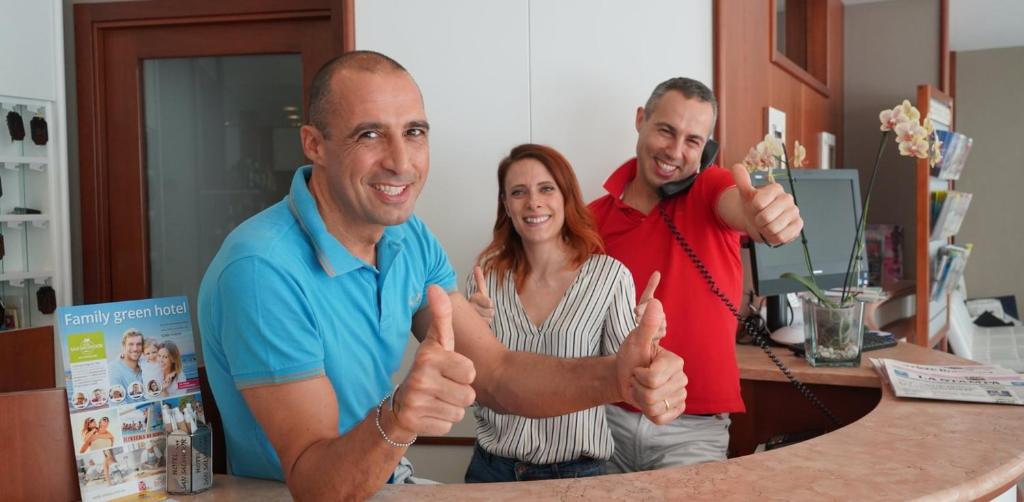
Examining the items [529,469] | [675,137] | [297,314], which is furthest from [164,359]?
[675,137]

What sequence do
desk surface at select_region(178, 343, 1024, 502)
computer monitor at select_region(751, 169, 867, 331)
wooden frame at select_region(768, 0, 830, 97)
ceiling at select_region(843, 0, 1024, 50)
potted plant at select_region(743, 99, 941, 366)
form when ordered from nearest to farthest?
desk surface at select_region(178, 343, 1024, 502), potted plant at select_region(743, 99, 941, 366), computer monitor at select_region(751, 169, 867, 331), wooden frame at select_region(768, 0, 830, 97), ceiling at select_region(843, 0, 1024, 50)

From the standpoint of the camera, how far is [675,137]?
8.20 feet

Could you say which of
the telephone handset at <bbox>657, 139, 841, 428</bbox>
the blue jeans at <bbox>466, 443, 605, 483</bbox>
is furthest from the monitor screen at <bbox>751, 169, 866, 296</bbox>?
the blue jeans at <bbox>466, 443, 605, 483</bbox>

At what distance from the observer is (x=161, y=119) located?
147 inches

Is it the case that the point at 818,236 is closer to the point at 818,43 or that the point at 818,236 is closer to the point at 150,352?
the point at 150,352

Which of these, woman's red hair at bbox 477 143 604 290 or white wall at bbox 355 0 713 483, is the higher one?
white wall at bbox 355 0 713 483

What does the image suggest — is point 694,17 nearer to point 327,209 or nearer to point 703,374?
point 703,374

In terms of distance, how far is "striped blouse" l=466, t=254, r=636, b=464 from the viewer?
2.12 meters

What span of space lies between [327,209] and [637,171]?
4.31ft

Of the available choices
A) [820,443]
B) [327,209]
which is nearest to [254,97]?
[327,209]

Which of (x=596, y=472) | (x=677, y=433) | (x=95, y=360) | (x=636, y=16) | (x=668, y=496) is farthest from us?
(x=636, y=16)

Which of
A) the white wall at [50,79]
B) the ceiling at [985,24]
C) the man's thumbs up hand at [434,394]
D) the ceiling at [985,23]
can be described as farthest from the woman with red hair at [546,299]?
the ceiling at [985,24]

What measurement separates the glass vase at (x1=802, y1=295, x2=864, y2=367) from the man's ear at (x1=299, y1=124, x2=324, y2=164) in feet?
4.99

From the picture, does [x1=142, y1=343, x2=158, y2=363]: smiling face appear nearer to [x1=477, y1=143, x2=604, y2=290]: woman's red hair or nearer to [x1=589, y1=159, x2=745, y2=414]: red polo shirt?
[x1=477, y1=143, x2=604, y2=290]: woman's red hair
